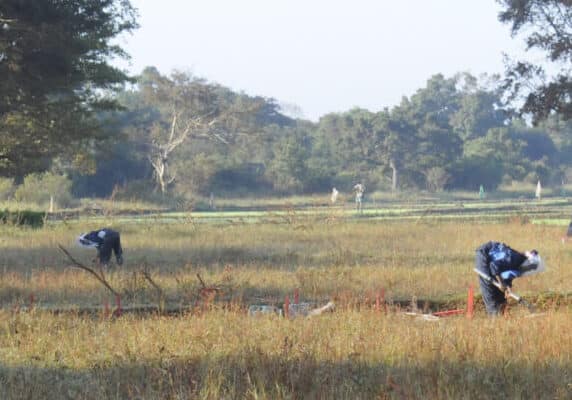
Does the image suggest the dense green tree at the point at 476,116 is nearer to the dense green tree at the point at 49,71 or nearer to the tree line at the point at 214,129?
the tree line at the point at 214,129

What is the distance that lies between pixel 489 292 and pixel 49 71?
1478cm

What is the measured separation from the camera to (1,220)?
25641 millimetres

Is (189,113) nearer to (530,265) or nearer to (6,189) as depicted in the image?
(6,189)

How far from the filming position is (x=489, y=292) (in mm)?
10078

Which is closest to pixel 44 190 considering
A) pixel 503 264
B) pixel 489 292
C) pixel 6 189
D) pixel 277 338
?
pixel 6 189

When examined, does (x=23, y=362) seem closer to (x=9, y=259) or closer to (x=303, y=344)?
(x=303, y=344)

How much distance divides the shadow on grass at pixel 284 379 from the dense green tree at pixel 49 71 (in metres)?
14.4

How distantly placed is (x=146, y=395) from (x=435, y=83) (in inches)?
4071

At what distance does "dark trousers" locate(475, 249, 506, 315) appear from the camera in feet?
32.5

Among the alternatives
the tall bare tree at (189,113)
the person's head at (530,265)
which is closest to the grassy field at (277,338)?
the person's head at (530,265)

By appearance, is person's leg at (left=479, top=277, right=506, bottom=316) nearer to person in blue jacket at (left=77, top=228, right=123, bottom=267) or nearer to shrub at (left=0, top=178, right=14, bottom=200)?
person in blue jacket at (left=77, top=228, right=123, bottom=267)

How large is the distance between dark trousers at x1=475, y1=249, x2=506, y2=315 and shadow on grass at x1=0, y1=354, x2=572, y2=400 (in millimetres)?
3501

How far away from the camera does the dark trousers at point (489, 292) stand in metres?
9.90

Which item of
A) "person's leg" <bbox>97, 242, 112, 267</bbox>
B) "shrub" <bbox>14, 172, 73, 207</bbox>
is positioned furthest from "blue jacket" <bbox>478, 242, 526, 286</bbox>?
"shrub" <bbox>14, 172, 73, 207</bbox>
